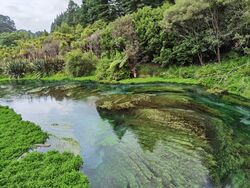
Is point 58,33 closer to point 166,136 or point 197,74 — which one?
point 197,74

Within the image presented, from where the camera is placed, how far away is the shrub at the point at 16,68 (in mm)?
62938

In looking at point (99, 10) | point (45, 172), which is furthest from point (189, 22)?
point (99, 10)

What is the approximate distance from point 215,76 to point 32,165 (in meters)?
23.4

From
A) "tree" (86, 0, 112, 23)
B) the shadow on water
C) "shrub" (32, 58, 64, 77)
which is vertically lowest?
the shadow on water

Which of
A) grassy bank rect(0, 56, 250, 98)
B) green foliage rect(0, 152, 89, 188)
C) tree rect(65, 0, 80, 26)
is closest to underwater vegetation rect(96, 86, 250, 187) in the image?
grassy bank rect(0, 56, 250, 98)

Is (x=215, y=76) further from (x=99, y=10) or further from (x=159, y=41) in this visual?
(x=99, y=10)

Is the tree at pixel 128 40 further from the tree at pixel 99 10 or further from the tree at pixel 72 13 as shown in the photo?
the tree at pixel 72 13

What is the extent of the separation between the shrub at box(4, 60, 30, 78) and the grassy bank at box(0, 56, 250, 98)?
30.8 meters

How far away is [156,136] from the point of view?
53.8ft

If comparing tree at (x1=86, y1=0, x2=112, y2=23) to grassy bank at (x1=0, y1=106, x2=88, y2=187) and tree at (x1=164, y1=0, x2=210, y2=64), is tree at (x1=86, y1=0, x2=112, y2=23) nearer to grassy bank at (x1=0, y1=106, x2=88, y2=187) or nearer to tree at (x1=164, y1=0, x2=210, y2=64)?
tree at (x1=164, y1=0, x2=210, y2=64)

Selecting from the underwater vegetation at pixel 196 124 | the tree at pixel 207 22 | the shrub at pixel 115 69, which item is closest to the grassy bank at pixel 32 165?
the underwater vegetation at pixel 196 124

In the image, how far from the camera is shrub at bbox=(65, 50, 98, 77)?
4912 cm

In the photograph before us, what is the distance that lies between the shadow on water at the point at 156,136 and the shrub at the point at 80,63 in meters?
20.9

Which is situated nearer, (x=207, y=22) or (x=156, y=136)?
(x=156, y=136)
